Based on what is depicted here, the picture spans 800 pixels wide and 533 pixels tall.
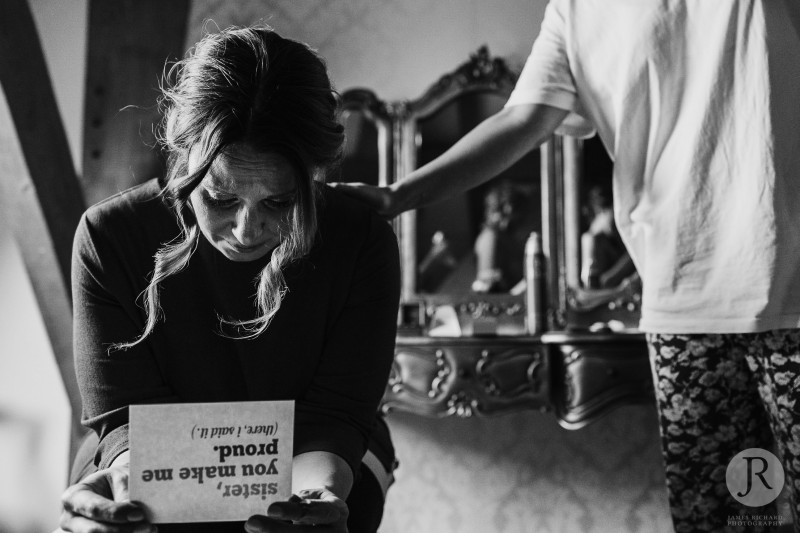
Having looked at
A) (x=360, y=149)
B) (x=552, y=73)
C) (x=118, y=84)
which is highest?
(x=118, y=84)

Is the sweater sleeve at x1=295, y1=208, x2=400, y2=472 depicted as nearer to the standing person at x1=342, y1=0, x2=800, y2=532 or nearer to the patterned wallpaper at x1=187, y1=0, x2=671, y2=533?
the standing person at x1=342, y1=0, x2=800, y2=532

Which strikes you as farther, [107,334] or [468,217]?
[468,217]

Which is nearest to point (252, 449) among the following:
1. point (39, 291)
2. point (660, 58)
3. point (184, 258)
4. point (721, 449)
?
point (184, 258)

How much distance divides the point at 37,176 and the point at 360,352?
4.63 ft

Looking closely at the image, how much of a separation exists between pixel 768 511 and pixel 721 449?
135 mm

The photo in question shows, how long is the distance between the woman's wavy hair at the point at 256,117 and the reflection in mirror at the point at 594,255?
1728 mm

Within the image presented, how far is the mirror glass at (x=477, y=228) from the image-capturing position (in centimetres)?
290

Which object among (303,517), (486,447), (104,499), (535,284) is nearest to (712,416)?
(303,517)

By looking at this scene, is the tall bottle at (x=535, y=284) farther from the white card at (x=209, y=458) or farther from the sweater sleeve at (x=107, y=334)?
the white card at (x=209, y=458)

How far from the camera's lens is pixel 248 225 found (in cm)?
119

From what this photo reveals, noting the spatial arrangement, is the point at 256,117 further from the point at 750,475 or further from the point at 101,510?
the point at 750,475

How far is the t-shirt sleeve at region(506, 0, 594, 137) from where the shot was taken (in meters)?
1.54

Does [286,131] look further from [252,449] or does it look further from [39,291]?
[39,291]

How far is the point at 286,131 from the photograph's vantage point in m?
1.18
